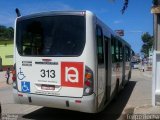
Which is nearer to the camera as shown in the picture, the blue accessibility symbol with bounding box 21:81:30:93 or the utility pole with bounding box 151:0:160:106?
the blue accessibility symbol with bounding box 21:81:30:93

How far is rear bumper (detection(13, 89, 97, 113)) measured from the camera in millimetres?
8789

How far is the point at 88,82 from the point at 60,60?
0.97 metres

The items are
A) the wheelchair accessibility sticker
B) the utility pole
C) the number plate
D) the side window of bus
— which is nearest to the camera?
the number plate

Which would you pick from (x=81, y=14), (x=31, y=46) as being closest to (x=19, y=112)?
(x=31, y=46)

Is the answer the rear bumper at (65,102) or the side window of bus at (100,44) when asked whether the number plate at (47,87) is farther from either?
the side window of bus at (100,44)

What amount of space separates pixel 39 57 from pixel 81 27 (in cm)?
144

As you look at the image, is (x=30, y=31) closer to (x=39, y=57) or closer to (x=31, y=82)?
(x=39, y=57)

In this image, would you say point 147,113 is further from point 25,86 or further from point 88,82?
point 25,86

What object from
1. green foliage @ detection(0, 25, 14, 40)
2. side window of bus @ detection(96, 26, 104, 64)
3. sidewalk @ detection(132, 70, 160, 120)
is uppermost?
green foliage @ detection(0, 25, 14, 40)

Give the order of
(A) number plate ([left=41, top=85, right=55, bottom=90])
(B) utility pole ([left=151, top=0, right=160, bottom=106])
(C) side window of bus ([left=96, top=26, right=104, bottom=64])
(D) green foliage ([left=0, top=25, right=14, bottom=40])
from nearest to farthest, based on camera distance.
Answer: (A) number plate ([left=41, top=85, right=55, bottom=90]) < (C) side window of bus ([left=96, top=26, right=104, bottom=64]) < (B) utility pole ([left=151, top=0, right=160, bottom=106]) < (D) green foliage ([left=0, top=25, right=14, bottom=40])

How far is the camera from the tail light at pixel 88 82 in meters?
8.82

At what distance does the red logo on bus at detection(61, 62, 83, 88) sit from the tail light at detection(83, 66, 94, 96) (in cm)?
13

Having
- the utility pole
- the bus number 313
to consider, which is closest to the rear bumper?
the bus number 313

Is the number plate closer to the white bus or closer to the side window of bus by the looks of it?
the white bus
